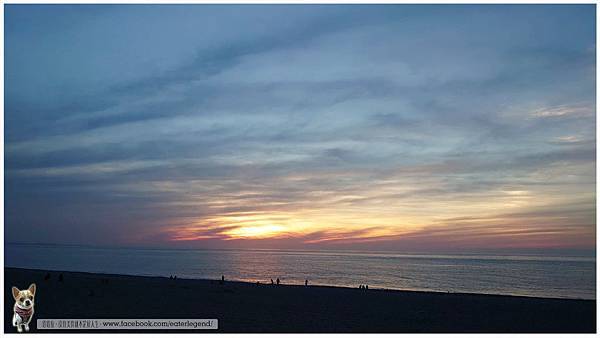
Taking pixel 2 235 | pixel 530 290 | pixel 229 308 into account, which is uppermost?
pixel 2 235

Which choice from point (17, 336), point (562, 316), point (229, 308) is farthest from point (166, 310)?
point (562, 316)

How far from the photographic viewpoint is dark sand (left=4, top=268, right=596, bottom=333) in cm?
1973

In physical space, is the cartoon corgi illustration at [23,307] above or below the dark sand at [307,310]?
above

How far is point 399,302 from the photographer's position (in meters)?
27.6

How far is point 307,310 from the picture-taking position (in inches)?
929

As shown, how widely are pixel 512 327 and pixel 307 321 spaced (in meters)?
8.57

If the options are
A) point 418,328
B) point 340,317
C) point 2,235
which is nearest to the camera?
point 2,235

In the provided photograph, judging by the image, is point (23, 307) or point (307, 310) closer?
point (23, 307)

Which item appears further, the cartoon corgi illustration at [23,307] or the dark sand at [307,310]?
the dark sand at [307,310]

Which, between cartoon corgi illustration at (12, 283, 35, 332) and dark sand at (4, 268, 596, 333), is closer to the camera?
cartoon corgi illustration at (12, 283, 35, 332)

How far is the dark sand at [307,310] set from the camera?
19734 mm

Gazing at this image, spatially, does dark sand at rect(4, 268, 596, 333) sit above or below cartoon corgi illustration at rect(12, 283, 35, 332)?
below

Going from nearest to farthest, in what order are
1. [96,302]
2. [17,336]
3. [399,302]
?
[17,336]
[96,302]
[399,302]

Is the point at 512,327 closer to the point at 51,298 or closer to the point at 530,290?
the point at 51,298
